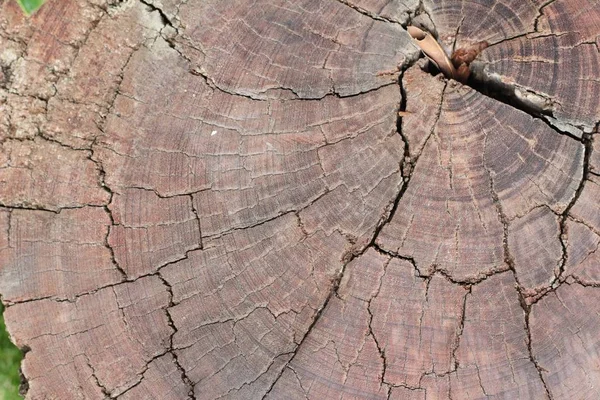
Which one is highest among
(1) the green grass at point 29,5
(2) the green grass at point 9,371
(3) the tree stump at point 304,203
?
(1) the green grass at point 29,5

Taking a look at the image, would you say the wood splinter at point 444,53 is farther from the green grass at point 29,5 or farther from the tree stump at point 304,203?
the green grass at point 29,5

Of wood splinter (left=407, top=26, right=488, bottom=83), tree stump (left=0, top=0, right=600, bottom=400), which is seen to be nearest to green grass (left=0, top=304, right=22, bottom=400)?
tree stump (left=0, top=0, right=600, bottom=400)

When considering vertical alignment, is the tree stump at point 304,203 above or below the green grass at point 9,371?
above

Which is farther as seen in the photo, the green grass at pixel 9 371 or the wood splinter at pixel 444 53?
the green grass at pixel 9 371

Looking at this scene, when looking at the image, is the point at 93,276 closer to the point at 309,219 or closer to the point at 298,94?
the point at 309,219

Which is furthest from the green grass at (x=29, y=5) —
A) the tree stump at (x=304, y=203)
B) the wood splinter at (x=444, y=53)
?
the wood splinter at (x=444, y=53)
